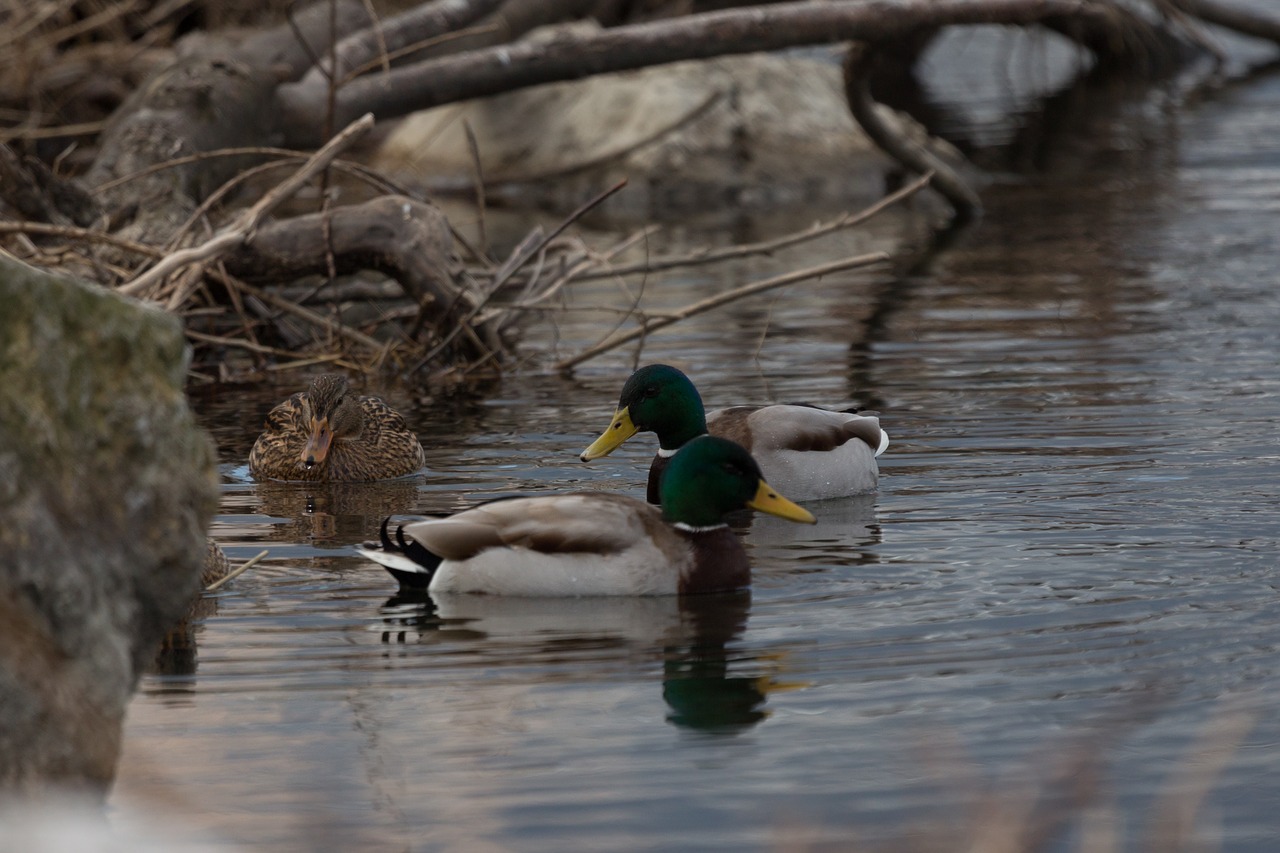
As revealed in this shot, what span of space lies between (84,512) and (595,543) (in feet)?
9.09

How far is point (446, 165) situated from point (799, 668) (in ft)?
54.3

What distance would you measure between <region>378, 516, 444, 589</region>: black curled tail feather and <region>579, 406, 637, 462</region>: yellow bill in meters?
1.81

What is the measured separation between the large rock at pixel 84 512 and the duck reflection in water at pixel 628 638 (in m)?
1.64

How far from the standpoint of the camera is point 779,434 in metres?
8.99

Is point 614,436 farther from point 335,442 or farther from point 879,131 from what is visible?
point 879,131

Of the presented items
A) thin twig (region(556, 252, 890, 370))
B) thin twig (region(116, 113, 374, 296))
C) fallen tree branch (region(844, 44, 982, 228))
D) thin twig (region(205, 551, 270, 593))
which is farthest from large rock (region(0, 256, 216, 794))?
fallen tree branch (region(844, 44, 982, 228))

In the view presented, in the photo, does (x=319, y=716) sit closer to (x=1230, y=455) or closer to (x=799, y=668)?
(x=799, y=668)

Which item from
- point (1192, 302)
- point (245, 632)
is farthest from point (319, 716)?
point (1192, 302)

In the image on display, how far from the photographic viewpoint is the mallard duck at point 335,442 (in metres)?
9.72

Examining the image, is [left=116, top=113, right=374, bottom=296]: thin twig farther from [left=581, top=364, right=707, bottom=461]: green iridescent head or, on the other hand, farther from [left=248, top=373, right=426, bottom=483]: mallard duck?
[left=581, top=364, right=707, bottom=461]: green iridescent head

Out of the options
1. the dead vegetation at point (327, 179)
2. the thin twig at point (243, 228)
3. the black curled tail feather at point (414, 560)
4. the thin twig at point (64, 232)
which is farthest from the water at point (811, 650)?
the thin twig at point (64, 232)

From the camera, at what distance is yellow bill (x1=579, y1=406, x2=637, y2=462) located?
9.11 m

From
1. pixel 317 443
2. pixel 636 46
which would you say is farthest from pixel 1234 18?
pixel 317 443

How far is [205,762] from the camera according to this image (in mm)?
5527
